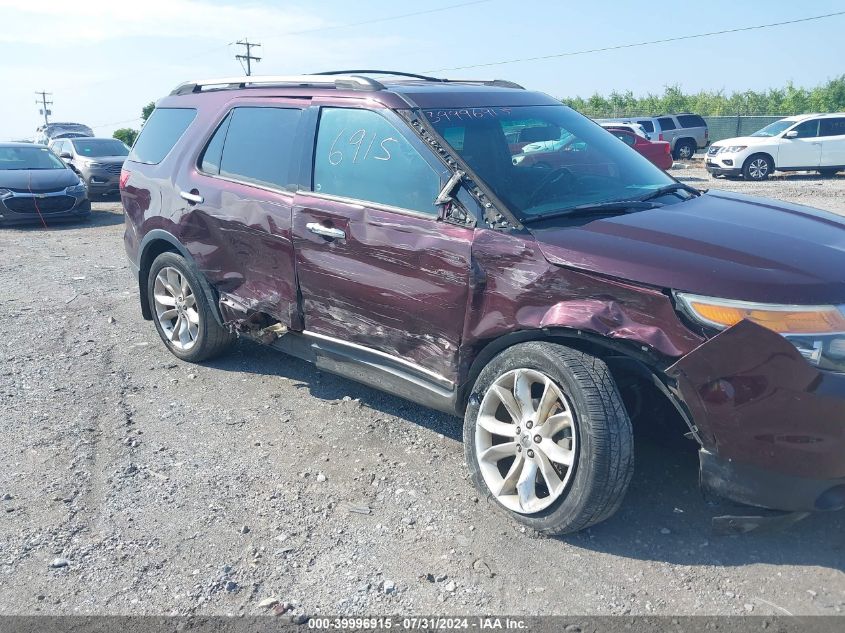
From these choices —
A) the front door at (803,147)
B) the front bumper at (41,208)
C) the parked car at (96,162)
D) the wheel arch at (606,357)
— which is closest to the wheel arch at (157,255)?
the wheel arch at (606,357)

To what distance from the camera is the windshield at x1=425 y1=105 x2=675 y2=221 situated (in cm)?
379

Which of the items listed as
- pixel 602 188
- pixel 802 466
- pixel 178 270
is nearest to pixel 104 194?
pixel 178 270

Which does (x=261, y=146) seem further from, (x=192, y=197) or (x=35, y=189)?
(x=35, y=189)

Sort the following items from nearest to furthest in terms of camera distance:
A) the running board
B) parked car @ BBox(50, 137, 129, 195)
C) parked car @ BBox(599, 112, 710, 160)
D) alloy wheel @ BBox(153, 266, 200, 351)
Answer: the running board, alloy wheel @ BBox(153, 266, 200, 351), parked car @ BBox(50, 137, 129, 195), parked car @ BBox(599, 112, 710, 160)

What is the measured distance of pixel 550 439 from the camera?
3316mm

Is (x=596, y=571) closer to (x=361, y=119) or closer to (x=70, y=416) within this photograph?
(x=361, y=119)

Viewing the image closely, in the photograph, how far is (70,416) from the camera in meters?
4.79

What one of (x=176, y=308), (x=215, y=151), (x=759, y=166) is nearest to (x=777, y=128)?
(x=759, y=166)

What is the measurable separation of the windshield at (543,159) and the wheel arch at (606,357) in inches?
22.9

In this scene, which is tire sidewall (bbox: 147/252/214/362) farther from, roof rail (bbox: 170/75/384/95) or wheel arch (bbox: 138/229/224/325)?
roof rail (bbox: 170/75/384/95)

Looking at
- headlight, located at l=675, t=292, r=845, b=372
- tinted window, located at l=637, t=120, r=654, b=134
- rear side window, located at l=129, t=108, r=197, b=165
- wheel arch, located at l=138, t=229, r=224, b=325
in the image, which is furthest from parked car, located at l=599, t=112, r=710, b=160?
headlight, located at l=675, t=292, r=845, b=372

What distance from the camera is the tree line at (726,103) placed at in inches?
1795

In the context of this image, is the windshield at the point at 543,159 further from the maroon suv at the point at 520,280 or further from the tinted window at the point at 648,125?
the tinted window at the point at 648,125

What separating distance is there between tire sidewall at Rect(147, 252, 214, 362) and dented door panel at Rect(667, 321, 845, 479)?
3490mm
